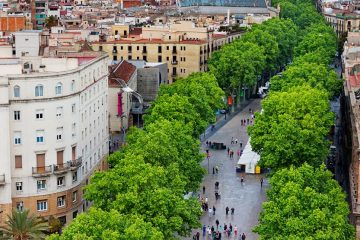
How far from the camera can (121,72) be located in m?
128

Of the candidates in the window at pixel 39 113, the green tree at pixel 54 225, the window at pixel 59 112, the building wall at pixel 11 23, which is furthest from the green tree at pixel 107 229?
the building wall at pixel 11 23

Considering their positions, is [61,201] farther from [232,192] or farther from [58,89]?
[232,192]

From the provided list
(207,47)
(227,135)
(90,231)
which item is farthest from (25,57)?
(207,47)

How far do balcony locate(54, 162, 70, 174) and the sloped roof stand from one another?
38.6 metres

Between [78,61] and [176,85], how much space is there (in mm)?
27114

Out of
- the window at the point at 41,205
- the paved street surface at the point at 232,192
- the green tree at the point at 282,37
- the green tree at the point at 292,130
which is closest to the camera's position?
the window at the point at 41,205

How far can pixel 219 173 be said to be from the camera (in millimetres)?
103188

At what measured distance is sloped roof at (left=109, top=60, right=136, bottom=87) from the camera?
402ft

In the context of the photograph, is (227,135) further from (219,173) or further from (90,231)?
(90,231)

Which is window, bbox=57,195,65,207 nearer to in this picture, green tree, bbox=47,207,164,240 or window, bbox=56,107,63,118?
window, bbox=56,107,63,118

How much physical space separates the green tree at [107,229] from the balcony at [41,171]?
843 inches

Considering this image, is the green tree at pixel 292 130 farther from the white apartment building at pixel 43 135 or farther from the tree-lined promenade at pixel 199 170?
the white apartment building at pixel 43 135

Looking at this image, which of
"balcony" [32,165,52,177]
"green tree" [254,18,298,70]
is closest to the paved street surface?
"balcony" [32,165,52,177]

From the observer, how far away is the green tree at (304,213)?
63.2 metres
